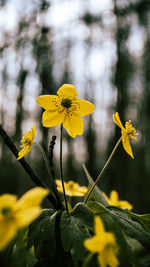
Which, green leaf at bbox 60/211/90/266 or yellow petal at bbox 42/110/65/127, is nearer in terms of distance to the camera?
green leaf at bbox 60/211/90/266

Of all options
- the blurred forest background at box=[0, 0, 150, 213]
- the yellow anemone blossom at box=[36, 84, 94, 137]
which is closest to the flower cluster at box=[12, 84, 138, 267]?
the yellow anemone blossom at box=[36, 84, 94, 137]

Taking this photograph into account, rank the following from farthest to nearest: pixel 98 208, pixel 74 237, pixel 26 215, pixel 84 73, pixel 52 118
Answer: pixel 84 73, pixel 52 118, pixel 98 208, pixel 74 237, pixel 26 215

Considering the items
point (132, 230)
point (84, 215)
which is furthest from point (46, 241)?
point (132, 230)

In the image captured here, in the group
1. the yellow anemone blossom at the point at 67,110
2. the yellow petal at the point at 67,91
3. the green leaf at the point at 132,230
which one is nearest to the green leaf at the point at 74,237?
the green leaf at the point at 132,230

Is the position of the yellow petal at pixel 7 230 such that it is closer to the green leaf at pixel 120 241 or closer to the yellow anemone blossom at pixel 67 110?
the green leaf at pixel 120 241

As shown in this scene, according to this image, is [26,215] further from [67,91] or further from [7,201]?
[67,91]

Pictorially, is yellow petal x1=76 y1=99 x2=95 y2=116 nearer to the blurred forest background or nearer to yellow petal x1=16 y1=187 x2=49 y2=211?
yellow petal x1=16 y1=187 x2=49 y2=211

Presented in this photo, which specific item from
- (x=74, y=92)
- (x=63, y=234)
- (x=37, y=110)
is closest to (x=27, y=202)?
(x=63, y=234)
